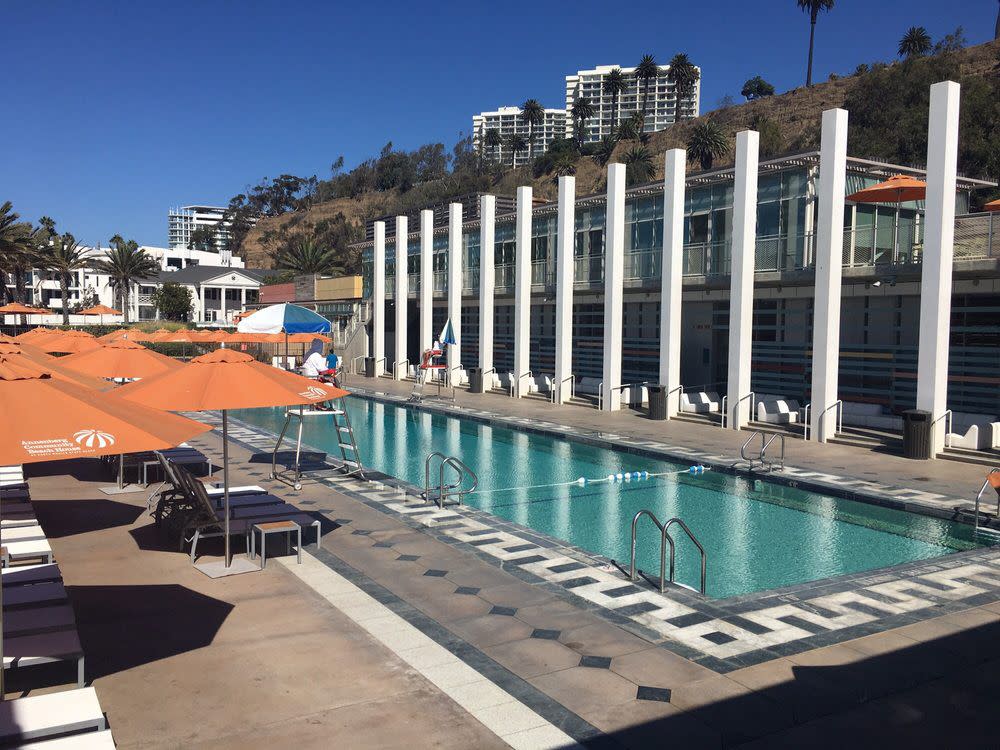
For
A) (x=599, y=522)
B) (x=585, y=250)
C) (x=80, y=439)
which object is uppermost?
(x=585, y=250)

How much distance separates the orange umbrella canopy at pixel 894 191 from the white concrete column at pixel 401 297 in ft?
70.7

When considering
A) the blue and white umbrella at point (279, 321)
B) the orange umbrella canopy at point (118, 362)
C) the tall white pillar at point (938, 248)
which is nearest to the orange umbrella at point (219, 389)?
the orange umbrella canopy at point (118, 362)

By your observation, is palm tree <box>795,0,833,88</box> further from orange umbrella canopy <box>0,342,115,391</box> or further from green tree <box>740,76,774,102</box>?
orange umbrella canopy <box>0,342,115,391</box>

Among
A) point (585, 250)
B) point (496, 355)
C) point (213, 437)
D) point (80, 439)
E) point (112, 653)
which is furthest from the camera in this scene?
point (496, 355)

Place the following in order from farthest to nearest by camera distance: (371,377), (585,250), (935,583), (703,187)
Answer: (371,377) < (585,250) < (703,187) < (935,583)

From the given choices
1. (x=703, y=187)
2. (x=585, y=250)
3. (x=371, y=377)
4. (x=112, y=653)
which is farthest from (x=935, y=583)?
(x=371, y=377)

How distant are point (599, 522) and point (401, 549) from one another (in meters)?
3.94

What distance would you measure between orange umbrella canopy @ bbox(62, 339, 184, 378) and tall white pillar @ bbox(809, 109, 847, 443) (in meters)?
13.8

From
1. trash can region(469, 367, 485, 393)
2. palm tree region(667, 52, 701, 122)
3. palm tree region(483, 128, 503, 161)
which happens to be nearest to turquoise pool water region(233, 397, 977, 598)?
trash can region(469, 367, 485, 393)

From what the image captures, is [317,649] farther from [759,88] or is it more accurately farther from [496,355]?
[759,88]

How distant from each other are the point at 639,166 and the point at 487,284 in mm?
54576

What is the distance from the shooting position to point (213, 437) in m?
19.3

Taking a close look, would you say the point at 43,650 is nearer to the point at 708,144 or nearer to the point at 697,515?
the point at 697,515

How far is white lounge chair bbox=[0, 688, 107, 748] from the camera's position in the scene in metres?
4.20
